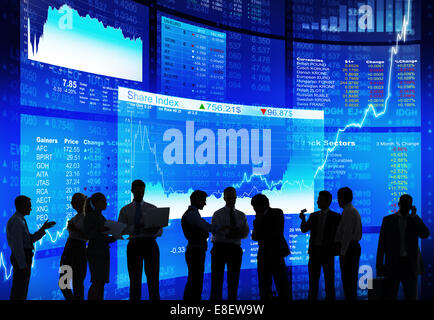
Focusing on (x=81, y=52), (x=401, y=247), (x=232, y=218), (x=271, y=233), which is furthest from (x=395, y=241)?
(x=81, y=52)

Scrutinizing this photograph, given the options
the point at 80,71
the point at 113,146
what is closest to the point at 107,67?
the point at 80,71

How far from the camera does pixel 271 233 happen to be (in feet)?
19.7

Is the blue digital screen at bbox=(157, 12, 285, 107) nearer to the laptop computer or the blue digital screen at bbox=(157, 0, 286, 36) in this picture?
the blue digital screen at bbox=(157, 0, 286, 36)

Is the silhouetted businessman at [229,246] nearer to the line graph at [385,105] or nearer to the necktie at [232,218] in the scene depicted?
the necktie at [232,218]

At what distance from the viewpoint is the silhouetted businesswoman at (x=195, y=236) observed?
5805mm

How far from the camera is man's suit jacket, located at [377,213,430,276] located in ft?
20.1

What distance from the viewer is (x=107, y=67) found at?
23.0 feet

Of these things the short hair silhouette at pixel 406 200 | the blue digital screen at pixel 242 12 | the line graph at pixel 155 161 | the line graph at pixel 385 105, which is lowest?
the short hair silhouette at pixel 406 200

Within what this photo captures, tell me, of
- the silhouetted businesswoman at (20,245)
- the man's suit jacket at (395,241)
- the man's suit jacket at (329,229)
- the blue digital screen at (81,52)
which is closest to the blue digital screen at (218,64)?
the blue digital screen at (81,52)

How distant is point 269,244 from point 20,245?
2.35 metres

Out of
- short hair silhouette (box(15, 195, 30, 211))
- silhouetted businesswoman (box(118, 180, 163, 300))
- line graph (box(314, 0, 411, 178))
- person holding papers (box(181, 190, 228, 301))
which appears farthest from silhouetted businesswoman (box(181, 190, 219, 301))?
line graph (box(314, 0, 411, 178))

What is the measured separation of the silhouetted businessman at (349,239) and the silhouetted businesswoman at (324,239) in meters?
0.10

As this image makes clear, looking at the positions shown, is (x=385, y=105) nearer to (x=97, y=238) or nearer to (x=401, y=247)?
(x=401, y=247)

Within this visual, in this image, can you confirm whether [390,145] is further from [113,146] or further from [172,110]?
[113,146]
